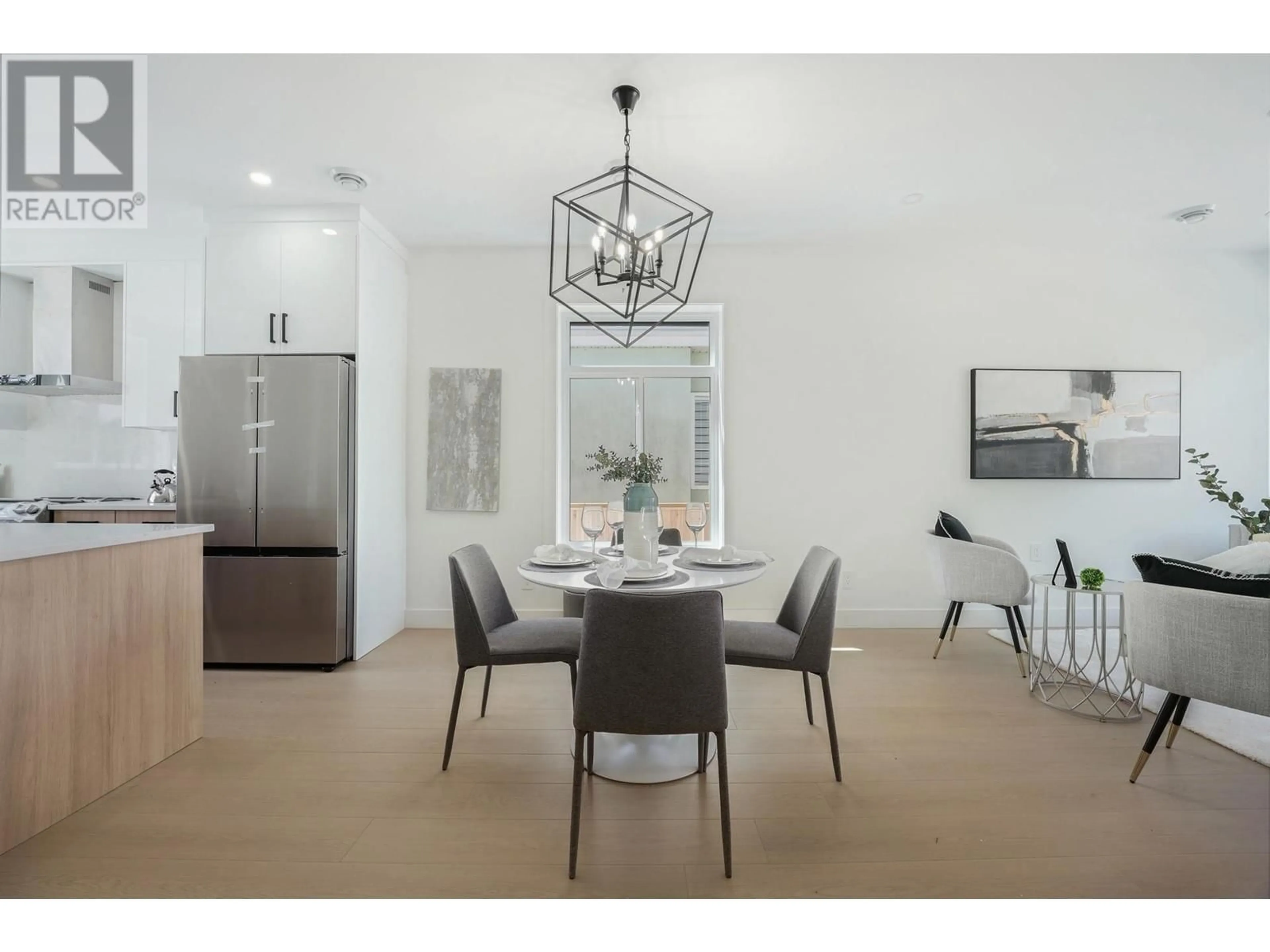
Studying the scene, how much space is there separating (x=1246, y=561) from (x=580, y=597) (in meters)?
2.28

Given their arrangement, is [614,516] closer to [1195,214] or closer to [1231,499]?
[1195,214]

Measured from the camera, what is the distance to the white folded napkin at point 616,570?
1.89 m

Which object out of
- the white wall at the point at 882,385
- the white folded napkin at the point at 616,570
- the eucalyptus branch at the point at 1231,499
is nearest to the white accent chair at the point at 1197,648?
the white folded napkin at the point at 616,570

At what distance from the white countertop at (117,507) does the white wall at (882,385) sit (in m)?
1.38

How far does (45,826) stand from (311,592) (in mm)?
1517

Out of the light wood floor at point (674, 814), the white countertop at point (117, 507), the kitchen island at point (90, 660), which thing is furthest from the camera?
the white countertop at point (117, 507)

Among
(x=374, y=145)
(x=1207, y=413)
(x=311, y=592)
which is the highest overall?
(x=374, y=145)

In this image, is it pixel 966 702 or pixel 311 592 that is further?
pixel 311 592

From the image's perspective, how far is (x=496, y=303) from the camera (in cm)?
404

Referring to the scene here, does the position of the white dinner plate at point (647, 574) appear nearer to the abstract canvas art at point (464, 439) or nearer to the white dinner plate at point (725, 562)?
the white dinner plate at point (725, 562)

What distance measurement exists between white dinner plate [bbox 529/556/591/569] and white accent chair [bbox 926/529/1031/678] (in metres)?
2.16

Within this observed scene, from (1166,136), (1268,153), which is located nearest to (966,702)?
(1166,136)

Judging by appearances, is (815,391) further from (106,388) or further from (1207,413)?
(106,388)

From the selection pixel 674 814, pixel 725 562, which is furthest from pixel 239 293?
pixel 674 814
